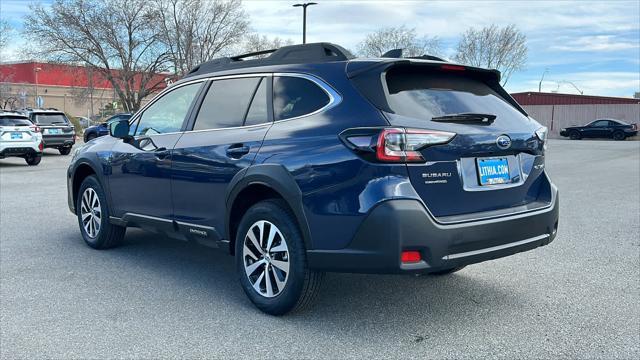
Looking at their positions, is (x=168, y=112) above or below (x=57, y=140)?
above

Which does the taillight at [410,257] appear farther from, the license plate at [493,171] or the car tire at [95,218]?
the car tire at [95,218]

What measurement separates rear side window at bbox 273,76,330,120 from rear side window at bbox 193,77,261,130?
11.4 inches

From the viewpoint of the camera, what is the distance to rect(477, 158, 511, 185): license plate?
3.63 metres

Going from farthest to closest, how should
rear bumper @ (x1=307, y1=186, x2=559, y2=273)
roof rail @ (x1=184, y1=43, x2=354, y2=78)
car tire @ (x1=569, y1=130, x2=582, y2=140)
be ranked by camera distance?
car tire @ (x1=569, y1=130, x2=582, y2=140) < roof rail @ (x1=184, y1=43, x2=354, y2=78) < rear bumper @ (x1=307, y1=186, x2=559, y2=273)

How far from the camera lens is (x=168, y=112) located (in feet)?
17.1

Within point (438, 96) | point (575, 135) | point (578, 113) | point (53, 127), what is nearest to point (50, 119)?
point (53, 127)

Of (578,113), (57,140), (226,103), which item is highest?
(578,113)

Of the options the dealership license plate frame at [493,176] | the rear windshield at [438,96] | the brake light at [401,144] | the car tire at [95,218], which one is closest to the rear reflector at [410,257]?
the brake light at [401,144]

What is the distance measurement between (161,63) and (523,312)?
136 feet

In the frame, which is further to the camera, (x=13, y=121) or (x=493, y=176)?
(x=13, y=121)

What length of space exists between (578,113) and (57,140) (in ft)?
139

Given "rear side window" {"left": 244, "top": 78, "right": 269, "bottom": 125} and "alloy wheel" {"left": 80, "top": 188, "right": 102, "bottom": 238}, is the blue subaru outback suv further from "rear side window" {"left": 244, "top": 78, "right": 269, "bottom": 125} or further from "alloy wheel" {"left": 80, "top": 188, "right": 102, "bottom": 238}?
"alloy wheel" {"left": 80, "top": 188, "right": 102, "bottom": 238}

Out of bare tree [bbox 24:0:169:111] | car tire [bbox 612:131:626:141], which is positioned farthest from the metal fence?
bare tree [bbox 24:0:169:111]

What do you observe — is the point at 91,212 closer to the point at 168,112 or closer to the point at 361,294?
the point at 168,112
